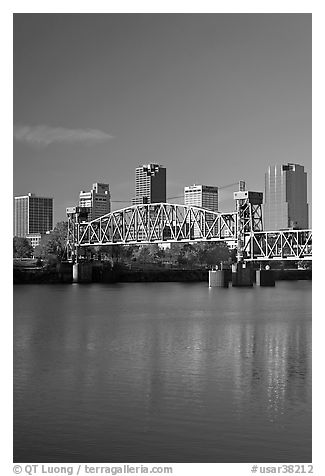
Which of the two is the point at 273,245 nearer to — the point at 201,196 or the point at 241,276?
the point at 241,276

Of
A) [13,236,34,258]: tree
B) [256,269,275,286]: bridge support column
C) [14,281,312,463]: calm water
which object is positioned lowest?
[14,281,312,463]: calm water

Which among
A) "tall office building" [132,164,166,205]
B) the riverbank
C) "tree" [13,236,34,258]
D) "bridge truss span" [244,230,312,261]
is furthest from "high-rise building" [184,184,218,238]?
"tree" [13,236,34,258]

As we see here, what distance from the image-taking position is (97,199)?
219 ft

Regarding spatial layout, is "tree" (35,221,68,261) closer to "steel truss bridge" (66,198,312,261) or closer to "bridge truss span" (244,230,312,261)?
"steel truss bridge" (66,198,312,261)

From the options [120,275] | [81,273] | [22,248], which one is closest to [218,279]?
[81,273]

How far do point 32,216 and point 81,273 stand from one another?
235 inches

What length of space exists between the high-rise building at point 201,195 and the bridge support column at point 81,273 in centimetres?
1210

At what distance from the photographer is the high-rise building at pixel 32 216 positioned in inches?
2154

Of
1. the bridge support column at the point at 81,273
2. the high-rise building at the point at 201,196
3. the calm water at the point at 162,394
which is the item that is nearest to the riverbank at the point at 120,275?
the bridge support column at the point at 81,273

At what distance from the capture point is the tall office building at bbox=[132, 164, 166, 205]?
58875mm

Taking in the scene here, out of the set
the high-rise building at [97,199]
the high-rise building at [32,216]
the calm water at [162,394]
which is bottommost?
the calm water at [162,394]

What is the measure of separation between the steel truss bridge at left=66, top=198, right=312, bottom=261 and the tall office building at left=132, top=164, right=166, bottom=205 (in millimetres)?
915

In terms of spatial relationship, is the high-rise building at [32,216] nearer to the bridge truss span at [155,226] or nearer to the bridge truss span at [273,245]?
the bridge truss span at [155,226]
